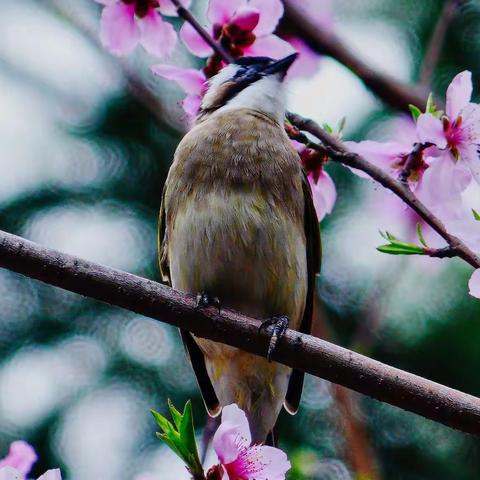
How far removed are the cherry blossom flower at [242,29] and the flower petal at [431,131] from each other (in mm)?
523

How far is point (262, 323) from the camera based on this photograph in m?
1.90

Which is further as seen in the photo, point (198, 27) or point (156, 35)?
point (156, 35)

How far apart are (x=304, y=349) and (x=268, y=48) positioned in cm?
80

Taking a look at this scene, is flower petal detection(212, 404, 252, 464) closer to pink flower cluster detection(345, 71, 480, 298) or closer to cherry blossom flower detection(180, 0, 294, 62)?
pink flower cluster detection(345, 71, 480, 298)

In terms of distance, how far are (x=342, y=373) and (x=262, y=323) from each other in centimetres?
29

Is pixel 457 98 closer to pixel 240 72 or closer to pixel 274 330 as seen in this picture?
pixel 274 330

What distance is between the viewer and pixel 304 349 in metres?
1.74

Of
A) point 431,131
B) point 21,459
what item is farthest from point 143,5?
point 21,459

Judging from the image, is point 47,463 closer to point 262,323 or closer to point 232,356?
point 232,356

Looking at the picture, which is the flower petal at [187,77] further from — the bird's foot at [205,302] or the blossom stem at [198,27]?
the bird's foot at [205,302]

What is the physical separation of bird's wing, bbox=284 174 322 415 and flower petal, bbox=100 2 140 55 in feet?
2.20

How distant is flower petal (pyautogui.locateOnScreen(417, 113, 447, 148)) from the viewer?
172 cm

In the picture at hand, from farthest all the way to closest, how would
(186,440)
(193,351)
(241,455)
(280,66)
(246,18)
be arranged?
(193,351) → (280,66) → (246,18) → (241,455) → (186,440)

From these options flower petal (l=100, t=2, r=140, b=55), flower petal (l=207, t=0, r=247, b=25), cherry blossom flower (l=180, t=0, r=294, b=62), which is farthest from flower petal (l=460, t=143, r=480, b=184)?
flower petal (l=100, t=2, r=140, b=55)
